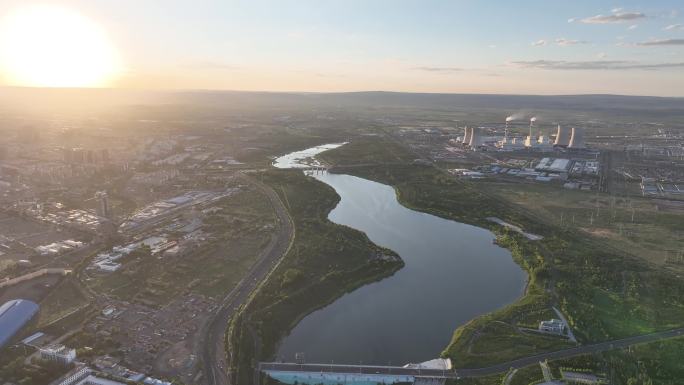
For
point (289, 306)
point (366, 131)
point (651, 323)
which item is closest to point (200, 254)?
point (289, 306)

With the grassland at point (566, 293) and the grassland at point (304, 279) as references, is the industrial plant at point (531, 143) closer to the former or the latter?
the grassland at point (566, 293)

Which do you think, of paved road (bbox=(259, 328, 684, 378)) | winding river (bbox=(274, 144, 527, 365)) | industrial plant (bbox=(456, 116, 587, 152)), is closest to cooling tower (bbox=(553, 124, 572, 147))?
industrial plant (bbox=(456, 116, 587, 152))

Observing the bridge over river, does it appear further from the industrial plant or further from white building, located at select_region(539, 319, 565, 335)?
the industrial plant

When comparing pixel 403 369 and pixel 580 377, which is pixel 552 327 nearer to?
pixel 580 377

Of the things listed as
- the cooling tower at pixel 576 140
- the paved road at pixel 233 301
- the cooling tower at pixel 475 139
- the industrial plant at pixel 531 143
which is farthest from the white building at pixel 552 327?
the cooling tower at pixel 576 140

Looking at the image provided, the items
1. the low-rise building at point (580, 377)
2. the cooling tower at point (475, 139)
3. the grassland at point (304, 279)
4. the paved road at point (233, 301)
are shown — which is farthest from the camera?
the cooling tower at point (475, 139)

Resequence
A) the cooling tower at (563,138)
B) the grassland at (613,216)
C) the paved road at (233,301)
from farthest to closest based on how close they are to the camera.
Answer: the cooling tower at (563,138)
the grassland at (613,216)
the paved road at (233,301)
